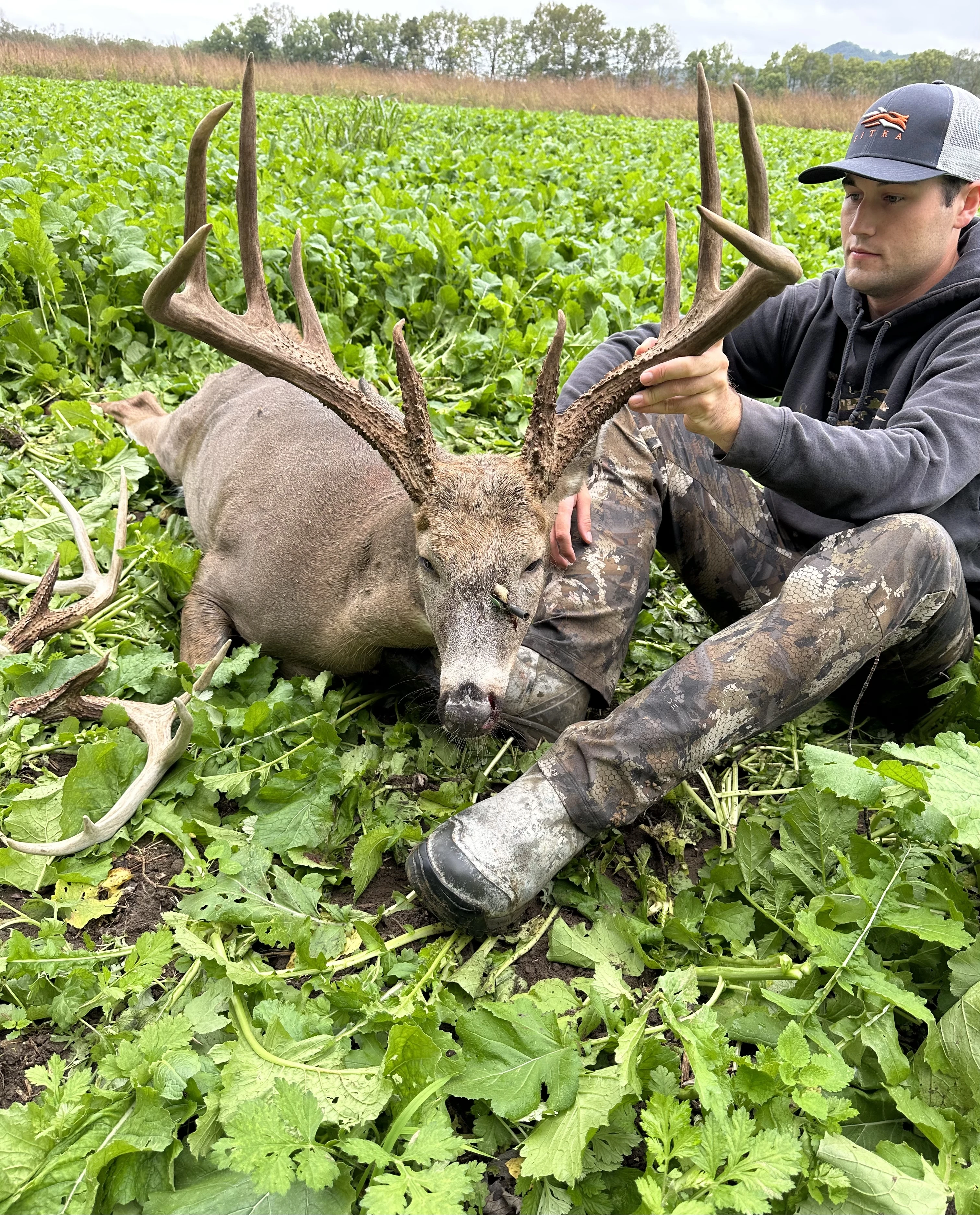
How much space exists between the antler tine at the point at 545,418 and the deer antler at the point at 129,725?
4.36 ft

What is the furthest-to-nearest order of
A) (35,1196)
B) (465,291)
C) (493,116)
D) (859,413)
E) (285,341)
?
(493,116) < (465,291) < (859,413) < (285,341) < (35,1196)

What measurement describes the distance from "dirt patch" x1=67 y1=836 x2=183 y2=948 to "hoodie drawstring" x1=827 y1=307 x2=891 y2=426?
2.73 meters

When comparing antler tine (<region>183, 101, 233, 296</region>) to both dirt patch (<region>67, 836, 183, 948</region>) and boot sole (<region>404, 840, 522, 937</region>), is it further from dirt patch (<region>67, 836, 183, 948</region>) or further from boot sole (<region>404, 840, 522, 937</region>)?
boot sole (<region>404, 840, 522, 937</region>)

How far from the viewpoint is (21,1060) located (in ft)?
6.97

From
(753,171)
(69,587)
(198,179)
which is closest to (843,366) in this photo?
(753,171)

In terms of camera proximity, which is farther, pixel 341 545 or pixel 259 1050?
pixel 341 545

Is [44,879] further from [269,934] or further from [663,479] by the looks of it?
[663,479]

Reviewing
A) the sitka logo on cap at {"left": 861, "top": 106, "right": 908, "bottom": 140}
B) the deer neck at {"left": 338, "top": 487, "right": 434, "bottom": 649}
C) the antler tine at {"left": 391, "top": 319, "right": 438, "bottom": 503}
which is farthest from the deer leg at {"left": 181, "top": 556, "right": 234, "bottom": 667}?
the sitka logo on cap at {"left": 861, "top": 106, "right": 908, "bottom": 140}

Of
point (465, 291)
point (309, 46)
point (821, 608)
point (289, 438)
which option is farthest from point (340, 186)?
point (309, 46)

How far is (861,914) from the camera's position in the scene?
221 centimetres

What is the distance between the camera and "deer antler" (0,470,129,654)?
11.4ft

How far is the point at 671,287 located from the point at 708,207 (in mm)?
339

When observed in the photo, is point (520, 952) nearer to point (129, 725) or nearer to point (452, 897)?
point (452, 897)

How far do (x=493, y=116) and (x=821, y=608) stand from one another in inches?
835
